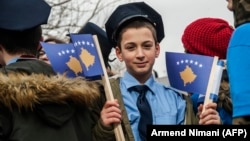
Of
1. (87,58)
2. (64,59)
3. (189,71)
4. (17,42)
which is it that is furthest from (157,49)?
(17,42)

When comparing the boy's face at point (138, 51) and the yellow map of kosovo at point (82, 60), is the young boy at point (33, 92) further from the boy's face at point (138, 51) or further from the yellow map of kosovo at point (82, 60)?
the boy's face at point (138, 51)

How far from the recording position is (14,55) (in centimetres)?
331

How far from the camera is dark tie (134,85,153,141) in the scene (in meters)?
3.50

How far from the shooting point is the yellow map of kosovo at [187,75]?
12.0 feet

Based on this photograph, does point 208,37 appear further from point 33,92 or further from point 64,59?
point 33,92

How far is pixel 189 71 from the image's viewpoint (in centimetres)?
370

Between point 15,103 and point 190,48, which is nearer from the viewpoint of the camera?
point 15,103

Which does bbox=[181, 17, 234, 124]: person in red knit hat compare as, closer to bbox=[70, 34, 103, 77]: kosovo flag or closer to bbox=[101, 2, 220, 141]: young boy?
bbox=[101, 2, 220, 141]: young boy

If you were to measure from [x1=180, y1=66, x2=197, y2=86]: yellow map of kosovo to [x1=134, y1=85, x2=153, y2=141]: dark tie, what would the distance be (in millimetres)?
239

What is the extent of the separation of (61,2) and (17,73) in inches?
538

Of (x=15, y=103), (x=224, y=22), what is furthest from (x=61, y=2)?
(x=15, y=103)

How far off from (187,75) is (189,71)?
0.03 metres

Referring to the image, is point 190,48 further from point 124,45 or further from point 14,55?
point 14,55

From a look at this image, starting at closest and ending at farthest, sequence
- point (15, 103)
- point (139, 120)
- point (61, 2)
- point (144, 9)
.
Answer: point (15, 103) → point (139, 120) → point (144, 9) → point (61, 2)
